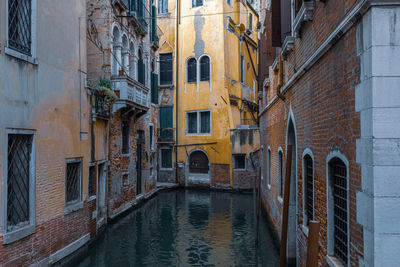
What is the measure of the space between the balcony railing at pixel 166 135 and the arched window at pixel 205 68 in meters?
3.46

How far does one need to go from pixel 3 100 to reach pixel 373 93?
4984 mm

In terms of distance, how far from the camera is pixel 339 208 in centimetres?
386

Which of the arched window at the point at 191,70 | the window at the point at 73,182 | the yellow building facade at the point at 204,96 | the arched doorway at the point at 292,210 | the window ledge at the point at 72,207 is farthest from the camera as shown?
the arched window at the point at 191,70

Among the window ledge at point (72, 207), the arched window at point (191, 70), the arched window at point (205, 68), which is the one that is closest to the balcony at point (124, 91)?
the window ledge at point (72, 207)

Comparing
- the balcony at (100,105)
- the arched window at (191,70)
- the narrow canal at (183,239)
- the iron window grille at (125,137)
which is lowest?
the narrow canal at (183,239)

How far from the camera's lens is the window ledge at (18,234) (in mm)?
5146

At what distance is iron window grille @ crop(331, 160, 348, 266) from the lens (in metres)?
3.70

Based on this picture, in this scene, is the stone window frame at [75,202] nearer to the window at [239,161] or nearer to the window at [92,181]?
the window at [92,181]

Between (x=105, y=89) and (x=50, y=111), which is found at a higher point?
(x=105, y=89)

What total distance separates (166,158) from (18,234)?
14565mm

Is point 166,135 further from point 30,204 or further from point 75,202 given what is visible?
point 30,204

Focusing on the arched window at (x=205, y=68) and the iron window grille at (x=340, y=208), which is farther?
the arched window at (x=205, y=68)

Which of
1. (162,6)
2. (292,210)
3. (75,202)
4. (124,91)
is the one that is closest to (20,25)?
(75,202)

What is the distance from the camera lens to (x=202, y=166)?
19094 mm
